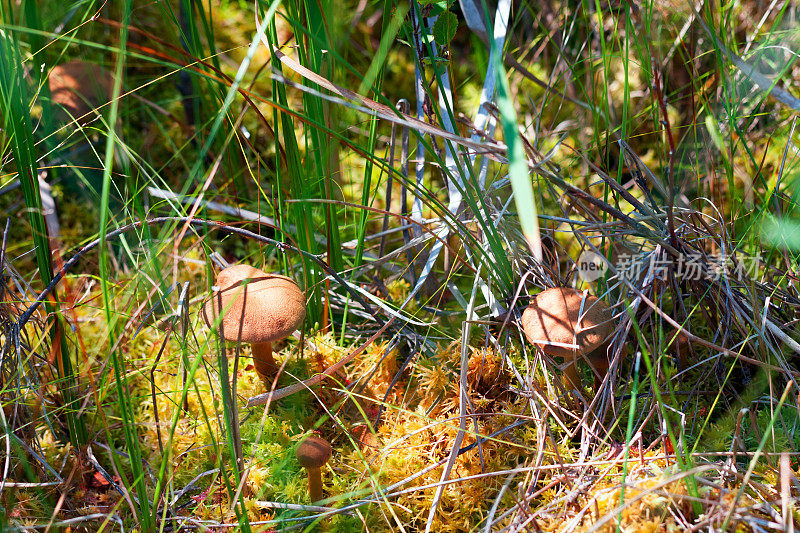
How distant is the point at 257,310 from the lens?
1.16 m

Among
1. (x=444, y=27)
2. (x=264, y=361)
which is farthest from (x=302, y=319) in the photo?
(x=444, y=27)

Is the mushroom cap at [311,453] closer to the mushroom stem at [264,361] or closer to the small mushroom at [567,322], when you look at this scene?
the mushroom stem at [264,361]

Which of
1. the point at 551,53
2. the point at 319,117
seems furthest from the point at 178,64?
the point at 551,53

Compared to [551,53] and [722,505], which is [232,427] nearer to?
[722,505]

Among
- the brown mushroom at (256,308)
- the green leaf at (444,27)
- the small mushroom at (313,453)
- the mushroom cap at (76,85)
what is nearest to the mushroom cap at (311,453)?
the small mushroom at (313,453)

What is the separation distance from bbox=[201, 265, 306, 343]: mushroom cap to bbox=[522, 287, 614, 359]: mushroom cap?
0.48 meters

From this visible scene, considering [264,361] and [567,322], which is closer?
[567,322]

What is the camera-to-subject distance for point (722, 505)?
969mm

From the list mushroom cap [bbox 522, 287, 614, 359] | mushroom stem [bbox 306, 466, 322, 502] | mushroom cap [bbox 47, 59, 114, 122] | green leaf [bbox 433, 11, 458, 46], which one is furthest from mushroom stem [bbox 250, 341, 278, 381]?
mushroom cap [bbox 47, 59, 114, 122]

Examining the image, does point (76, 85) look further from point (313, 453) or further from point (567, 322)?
point (567, 322)

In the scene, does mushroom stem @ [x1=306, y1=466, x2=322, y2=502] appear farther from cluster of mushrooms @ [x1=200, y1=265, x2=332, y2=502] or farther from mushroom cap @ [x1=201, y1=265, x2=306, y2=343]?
mushroom cap @ [x1=201, y1=265, x2=306, y2=343]

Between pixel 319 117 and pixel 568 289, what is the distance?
2.16ft

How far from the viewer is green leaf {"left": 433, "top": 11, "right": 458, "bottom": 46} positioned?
3.65 feet

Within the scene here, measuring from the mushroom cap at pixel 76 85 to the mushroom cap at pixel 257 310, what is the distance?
0.89m
